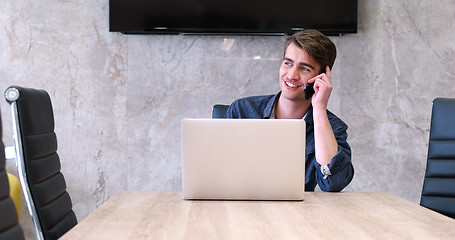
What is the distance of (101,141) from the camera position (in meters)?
3.44

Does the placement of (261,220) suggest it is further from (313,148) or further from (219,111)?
(219,111)

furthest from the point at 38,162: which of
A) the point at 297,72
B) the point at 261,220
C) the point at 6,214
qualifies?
the point at 297,72

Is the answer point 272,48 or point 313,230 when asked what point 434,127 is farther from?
point 272,48

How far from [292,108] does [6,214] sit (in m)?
1.44

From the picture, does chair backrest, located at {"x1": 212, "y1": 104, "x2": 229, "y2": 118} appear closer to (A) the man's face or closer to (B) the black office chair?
(A) the man's face

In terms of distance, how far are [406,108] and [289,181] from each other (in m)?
2.24

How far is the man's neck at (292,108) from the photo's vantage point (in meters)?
2.21

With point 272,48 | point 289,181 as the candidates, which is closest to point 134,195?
point 289,181

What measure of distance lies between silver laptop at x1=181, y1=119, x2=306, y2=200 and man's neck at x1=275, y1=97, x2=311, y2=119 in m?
0.72

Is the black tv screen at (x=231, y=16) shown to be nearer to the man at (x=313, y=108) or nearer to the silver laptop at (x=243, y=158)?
the man at (x=313, y=108)

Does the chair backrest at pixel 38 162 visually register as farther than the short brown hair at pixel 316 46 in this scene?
No

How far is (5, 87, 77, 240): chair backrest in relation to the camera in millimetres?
1467

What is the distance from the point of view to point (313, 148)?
2.06m

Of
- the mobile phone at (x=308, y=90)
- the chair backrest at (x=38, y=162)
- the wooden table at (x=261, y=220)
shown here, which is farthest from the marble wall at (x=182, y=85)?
the wooden table at (x=261, y=220)
